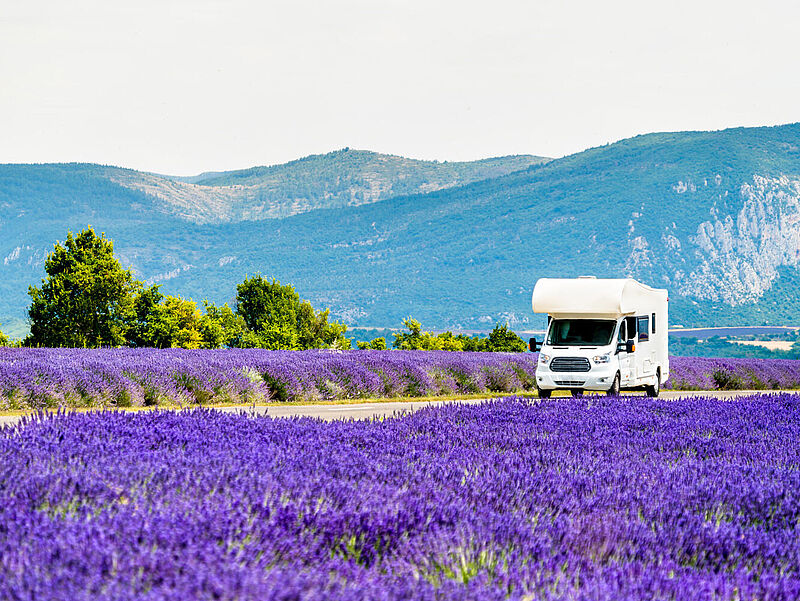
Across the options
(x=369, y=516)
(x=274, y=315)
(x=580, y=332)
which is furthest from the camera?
(x=274, y=315)

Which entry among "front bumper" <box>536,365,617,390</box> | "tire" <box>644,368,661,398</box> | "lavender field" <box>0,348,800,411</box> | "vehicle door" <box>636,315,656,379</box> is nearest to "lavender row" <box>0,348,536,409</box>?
"lavender field" <box>0,348,800,411</box>

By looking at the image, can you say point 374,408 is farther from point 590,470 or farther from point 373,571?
point 373,571

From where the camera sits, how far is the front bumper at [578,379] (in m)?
20.2

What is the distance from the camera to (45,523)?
379cm

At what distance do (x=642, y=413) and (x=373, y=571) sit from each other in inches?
290

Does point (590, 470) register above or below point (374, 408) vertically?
above

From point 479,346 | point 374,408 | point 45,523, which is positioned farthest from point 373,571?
point 479,346

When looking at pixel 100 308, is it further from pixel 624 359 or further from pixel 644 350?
pixel 624 359

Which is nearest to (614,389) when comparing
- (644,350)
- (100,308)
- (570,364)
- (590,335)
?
(570,364)

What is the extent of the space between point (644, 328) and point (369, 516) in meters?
18.6

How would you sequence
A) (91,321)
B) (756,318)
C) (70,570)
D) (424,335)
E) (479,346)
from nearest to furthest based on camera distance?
(70,570) < (91,321) < (479,346) < (424,335) < (756,318)

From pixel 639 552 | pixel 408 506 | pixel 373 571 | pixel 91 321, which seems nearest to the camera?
pixel 373 571

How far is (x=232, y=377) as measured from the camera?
1853 cm

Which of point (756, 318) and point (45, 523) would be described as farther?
point (756, 318)
